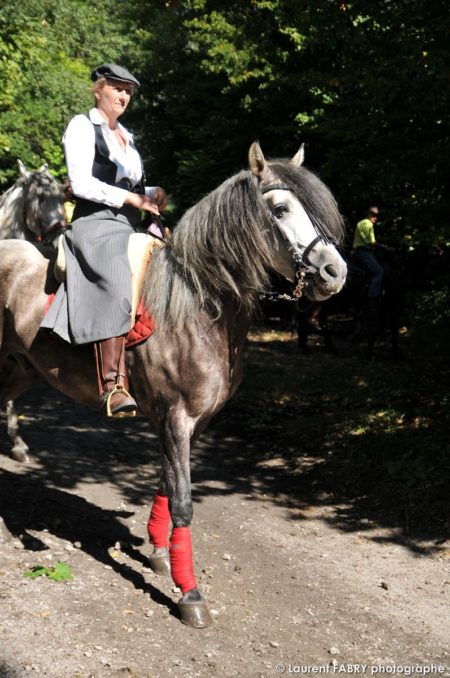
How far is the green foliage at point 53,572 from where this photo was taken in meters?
5.77

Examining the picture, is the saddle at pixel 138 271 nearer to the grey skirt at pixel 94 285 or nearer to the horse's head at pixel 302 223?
the grey skirt at pixel 94 285

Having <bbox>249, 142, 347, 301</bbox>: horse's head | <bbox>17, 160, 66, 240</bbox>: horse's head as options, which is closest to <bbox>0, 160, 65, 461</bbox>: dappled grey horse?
<bbox>17, 160, 66, 240</bbox>: horse's head

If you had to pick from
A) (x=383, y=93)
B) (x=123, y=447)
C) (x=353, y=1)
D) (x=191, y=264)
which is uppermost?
(x=353, y=1)

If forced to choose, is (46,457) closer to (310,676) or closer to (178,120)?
(310,676)

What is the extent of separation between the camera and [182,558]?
5340 mm

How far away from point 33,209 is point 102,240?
3868 millimetres

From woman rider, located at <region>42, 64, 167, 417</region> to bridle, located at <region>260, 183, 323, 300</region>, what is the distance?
1024mm

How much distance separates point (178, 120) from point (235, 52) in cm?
692

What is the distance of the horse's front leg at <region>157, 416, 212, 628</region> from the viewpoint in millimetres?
5297

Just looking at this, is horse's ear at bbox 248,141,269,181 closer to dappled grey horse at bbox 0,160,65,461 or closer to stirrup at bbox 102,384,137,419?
stirrup at bbox 102,384,137,419

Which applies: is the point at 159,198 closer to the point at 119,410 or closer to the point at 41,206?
the point at 119,410

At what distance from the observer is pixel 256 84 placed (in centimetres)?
1966

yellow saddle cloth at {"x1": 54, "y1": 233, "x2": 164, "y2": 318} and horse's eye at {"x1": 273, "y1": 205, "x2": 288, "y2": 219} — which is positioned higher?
horse's eye at {"x1": 273, "y1": 205, "x2": 288, "y2": 219}

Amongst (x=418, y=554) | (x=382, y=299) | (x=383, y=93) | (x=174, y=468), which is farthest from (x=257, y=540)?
(x=382, y=299)
